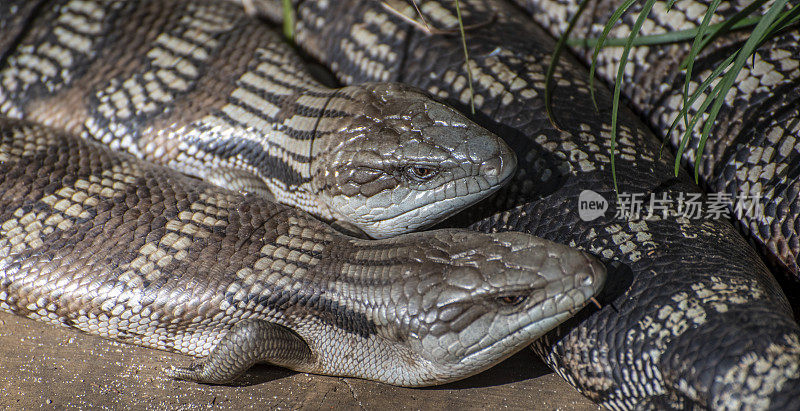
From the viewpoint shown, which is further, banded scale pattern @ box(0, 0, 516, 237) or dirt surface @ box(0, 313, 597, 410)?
banded scale pattern @ box(0, 0, 516, 237)

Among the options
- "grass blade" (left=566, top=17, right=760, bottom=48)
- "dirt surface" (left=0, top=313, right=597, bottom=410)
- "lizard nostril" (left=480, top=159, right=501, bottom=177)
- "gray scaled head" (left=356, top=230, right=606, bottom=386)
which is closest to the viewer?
"gray scaled head" (left=356, top=230, right=606, bottom=386)

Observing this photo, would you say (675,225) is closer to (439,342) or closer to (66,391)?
(439,342)

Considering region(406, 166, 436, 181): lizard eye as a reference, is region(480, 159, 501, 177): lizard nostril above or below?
above

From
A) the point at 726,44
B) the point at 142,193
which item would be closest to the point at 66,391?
the point at 142,193

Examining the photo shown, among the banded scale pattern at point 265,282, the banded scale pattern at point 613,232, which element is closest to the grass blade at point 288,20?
the banded scale pattern at point 613,232

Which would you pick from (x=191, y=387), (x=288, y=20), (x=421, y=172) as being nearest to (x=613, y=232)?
(x=421, y=172)

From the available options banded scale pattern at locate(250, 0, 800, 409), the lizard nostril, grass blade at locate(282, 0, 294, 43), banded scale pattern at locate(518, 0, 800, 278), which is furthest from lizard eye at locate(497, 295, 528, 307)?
grass blade at locate(282, 0, 294, 43)

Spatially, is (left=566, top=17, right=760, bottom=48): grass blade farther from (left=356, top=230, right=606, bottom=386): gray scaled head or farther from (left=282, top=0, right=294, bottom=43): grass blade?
(left=282, top=0, right=294, bottom=43): grass blade

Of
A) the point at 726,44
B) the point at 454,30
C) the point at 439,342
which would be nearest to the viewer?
the point at 439,342
